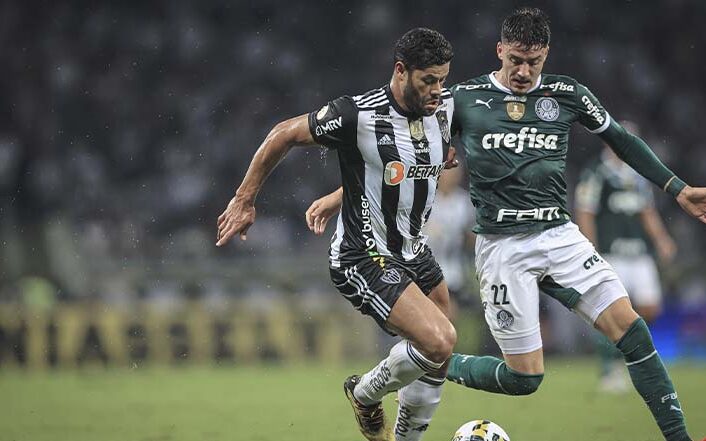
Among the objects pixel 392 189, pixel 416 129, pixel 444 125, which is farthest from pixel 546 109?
pixel 392 189

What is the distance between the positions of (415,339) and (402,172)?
875mm

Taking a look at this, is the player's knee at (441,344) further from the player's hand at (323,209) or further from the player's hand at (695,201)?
the player's hand at (695,201)

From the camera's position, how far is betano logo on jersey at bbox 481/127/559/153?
621 cm

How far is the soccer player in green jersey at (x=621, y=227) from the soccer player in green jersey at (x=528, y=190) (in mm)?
4286

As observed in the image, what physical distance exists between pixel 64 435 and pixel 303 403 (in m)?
2.53

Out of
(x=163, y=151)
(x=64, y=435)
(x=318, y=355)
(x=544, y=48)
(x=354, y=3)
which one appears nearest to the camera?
(x=544, y=48)

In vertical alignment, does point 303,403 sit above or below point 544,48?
below

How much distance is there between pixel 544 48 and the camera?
20.0ft

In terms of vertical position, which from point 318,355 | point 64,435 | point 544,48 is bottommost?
point 318,355

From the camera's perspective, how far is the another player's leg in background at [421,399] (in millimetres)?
6258

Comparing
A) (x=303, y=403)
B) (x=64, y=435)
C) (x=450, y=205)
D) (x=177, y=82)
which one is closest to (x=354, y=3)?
(x=177, y=82)

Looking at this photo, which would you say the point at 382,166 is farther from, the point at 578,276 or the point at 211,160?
the point at 211,160

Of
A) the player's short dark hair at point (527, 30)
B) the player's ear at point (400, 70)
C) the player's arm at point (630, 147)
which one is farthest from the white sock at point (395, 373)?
the player's short dark hair at point (527, 30)

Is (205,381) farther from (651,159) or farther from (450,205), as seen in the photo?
(651,159)
